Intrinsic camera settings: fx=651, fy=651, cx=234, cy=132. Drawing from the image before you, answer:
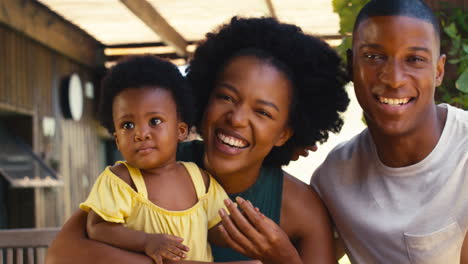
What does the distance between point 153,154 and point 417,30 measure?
0.91 meters

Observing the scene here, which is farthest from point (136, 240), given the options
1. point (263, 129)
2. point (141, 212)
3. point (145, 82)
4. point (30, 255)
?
point (30, 255)

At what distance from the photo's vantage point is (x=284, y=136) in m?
2.40

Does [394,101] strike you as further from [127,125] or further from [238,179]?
[127,125]

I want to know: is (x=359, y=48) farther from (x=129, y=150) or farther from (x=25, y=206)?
(x=25, y=206)

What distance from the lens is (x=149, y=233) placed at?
6.07 ft

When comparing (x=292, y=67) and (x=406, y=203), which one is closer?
(x=406, y=203)

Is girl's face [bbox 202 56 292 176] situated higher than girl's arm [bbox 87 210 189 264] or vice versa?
girl's face [bbox 202 56 292 176]

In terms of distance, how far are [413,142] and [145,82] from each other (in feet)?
2.99

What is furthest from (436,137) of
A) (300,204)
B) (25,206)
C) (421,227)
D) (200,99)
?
(25,206)

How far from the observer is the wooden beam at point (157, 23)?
22.6 ft

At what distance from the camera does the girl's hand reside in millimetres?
1780

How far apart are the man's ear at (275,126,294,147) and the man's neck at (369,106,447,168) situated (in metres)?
0.32

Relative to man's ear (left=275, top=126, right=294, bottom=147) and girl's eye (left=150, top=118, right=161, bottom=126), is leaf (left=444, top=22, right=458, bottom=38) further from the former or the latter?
girl's eye (left=150, top=118, right=161, bottom=126)

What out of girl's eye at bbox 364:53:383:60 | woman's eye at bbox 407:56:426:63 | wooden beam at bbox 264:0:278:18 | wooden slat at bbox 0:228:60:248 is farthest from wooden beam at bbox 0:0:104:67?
woman's eye at bbox 407:56:426:63
